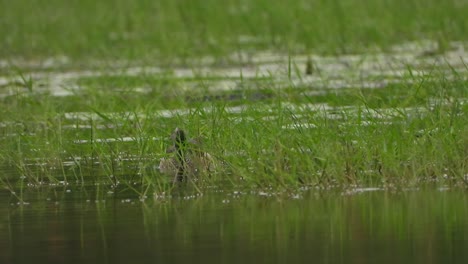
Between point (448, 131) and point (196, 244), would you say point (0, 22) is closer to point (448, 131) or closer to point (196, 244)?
point (448, 131)

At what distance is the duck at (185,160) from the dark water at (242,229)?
54cm

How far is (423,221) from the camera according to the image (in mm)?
5801

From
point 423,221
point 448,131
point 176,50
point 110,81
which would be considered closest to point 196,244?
point 423,221

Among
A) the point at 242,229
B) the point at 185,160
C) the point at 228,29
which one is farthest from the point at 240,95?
the point at 228,29

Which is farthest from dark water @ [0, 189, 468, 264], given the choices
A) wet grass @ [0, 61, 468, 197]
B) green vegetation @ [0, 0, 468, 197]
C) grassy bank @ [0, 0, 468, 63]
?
grassy bank @ [0, 0, 468, 63]

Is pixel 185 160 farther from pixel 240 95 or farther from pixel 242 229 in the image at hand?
pixel 240 95

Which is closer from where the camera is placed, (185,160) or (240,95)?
(185,160)

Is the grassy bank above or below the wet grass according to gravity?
above

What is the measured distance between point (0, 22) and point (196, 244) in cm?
1493

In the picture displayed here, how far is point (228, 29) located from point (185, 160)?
9751 millimetres

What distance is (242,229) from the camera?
5.83 meters

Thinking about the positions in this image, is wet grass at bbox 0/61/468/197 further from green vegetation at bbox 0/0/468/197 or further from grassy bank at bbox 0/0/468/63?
grassy bank at bbox 0/0/468/63

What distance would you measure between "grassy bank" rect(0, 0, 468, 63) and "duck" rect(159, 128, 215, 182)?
6515 mm

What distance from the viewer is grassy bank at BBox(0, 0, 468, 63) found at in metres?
15.3
